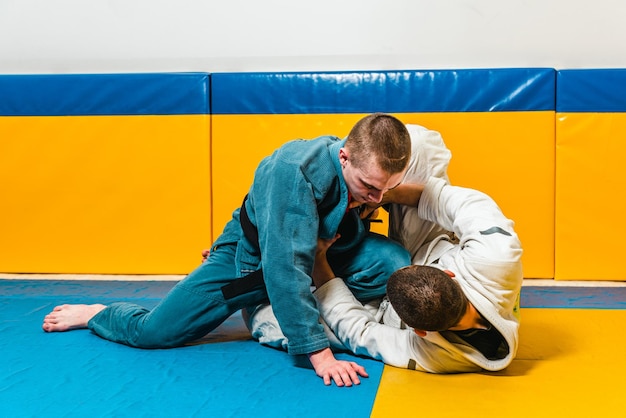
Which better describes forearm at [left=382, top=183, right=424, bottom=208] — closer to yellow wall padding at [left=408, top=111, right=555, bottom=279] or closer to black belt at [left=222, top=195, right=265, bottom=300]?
black belt at [left=222, top=195, right=265, bottom=300]

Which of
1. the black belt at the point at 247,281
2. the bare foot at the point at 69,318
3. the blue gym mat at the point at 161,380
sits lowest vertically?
the blue gym mat at the point at 161,380

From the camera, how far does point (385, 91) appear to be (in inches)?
151

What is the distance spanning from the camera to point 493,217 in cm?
240

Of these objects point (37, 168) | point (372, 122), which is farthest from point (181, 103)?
point (372, 122)

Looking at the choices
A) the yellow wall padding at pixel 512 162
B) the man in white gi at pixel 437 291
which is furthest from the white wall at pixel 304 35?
the man in white gi at pixel 437 291

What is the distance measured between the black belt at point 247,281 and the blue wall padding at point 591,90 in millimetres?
1926

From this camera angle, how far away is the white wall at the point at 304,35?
4016 millimetres

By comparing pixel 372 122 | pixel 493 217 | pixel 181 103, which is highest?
pixel 181 103

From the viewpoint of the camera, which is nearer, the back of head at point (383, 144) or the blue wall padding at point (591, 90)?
the back of head at point (383, 144)

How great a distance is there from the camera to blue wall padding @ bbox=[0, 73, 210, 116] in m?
3.94

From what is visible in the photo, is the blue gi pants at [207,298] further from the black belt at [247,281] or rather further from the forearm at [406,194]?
the forearm at [406,194]

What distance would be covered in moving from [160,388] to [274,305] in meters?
0.42

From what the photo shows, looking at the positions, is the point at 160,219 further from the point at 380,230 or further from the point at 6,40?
the point at 6,40

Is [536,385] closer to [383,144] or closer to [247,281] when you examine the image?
[383,144]
